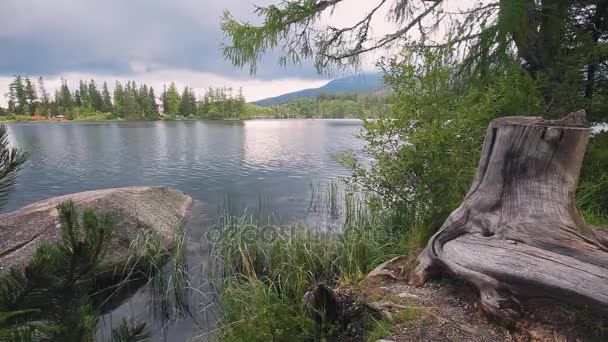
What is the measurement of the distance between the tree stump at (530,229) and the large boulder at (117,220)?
4.63 meters

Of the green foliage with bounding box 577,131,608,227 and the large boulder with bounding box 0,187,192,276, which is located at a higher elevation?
the green foliage with bounding box 577,131,608,227

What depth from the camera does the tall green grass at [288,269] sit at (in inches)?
124

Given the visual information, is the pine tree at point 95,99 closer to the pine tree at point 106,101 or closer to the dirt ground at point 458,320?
the pine tree at point 106,101

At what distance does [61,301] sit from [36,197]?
14.0 meters

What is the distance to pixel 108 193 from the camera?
7020 millimetres

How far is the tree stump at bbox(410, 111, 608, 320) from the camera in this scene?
7.25 ft

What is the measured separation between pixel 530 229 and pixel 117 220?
595 cm

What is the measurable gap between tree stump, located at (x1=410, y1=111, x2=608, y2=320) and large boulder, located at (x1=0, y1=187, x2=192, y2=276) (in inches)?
182

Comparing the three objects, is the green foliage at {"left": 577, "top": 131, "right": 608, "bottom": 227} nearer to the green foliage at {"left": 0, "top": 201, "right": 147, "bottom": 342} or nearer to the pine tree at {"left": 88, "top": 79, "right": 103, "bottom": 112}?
the green foliage at {"left": 0, "top": 201, "right": 147, "bottom": 342}

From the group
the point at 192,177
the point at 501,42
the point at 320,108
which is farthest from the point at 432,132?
the point at 320,108

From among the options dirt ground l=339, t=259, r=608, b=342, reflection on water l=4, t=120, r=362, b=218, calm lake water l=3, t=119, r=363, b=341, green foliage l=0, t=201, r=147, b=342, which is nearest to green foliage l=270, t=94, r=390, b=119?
reflection on water l=4, t=120, r=362, b=218

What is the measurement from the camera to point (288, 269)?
4812 millimetres

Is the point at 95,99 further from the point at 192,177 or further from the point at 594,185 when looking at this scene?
the point at 594,185

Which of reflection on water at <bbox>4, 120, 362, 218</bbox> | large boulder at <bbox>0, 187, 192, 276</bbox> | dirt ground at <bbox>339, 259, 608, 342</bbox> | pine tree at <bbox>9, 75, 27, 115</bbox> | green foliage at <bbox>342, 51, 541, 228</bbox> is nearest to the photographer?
dirt ground at <bbox>339, 259, 608, 342</bbox>
